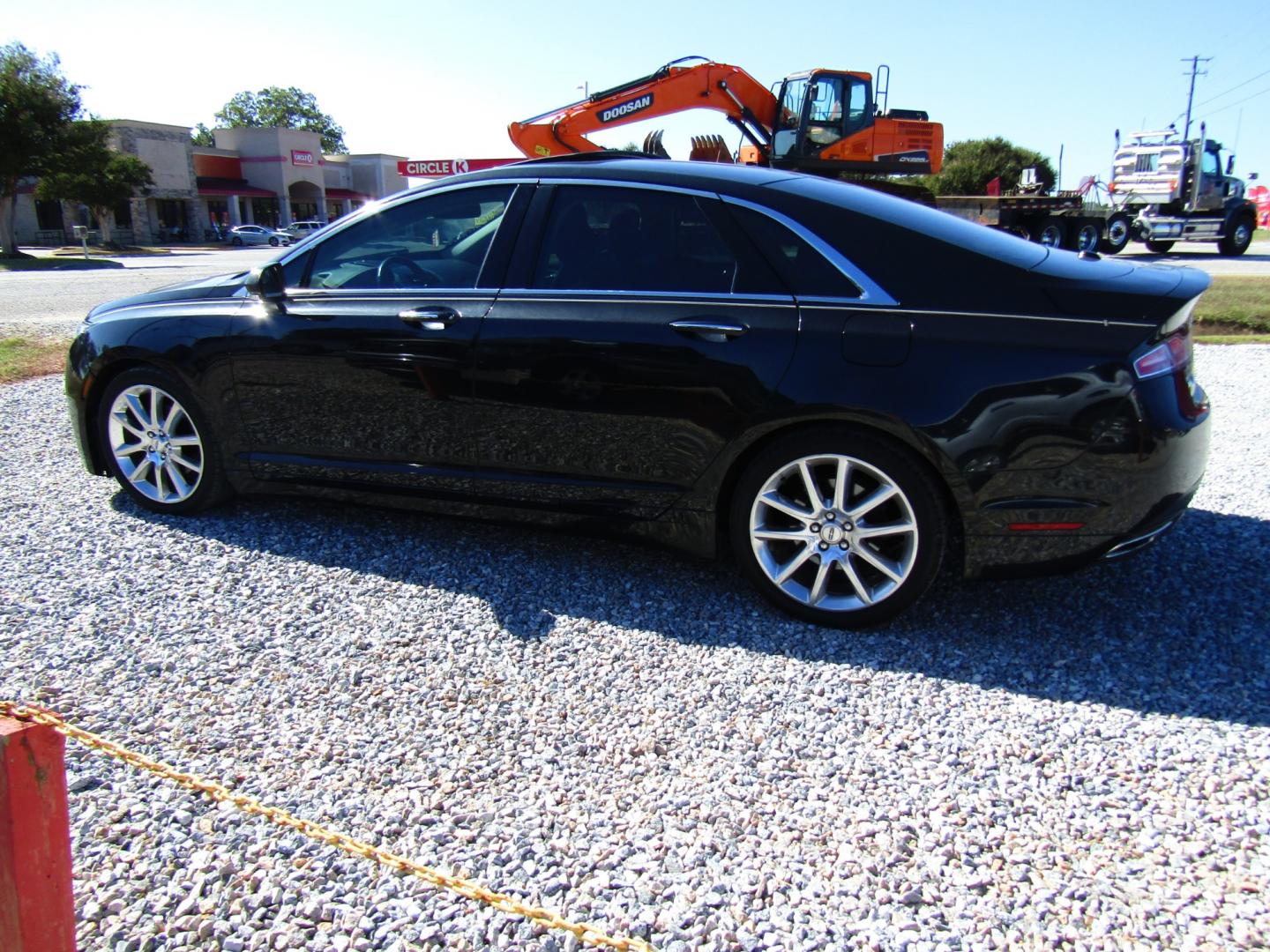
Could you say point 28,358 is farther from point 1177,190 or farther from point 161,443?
point 1177,190

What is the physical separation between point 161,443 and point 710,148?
48.9 feet

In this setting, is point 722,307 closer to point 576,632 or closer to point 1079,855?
point 576,632

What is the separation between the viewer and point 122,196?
45156 mm

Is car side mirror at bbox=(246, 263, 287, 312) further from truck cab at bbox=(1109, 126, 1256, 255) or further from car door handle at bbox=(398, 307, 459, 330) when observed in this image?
truck cab at bbox=(1109, 126, 1256, 255)

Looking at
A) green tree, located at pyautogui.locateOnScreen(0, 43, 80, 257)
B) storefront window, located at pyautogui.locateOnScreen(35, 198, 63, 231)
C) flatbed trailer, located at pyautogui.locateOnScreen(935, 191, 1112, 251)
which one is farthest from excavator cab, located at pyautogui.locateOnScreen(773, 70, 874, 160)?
storefront window, located at pyautogui.locateOnScreen(35, 198, 63, 231)

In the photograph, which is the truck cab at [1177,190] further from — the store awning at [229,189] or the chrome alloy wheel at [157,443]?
the store awning at [229,189]

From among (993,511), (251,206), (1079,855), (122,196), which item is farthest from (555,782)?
(251,206)

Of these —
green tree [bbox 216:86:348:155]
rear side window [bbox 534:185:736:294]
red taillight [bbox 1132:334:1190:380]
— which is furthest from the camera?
green tree [bbox 216:86:348:155]

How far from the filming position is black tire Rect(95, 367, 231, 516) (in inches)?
180

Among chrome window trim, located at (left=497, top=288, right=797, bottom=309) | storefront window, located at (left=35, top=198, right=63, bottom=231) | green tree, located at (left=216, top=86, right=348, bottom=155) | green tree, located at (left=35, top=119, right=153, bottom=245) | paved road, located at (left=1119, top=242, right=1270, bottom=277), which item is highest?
green tree, located at (left=216, top=86, right=348, bottom=155)

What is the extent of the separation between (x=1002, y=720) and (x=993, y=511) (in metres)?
0.73

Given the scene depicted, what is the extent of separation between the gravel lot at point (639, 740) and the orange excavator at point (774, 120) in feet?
43.9

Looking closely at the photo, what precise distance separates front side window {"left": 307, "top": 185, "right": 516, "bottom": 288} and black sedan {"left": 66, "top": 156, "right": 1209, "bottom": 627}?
13 millimetres

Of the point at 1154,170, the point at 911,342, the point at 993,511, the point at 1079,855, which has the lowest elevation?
the point at 1079,855
